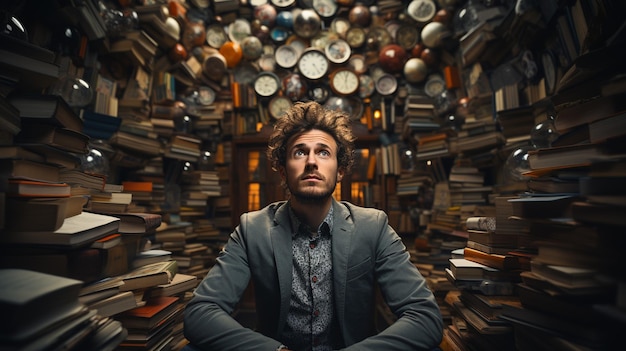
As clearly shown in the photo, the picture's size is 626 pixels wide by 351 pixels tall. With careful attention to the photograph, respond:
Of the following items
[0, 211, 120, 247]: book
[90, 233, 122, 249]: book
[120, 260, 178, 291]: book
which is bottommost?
[120, 260, 178, 291]: book

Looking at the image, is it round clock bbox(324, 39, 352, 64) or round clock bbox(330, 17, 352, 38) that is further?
round clock bbox(330, 17, 352, 38)

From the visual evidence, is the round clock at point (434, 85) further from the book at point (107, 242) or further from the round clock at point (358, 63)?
the book at point (107, 242)

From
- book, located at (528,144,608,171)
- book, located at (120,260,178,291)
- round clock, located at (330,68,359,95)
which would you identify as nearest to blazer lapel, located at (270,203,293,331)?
book, located at (120,260,178,291)

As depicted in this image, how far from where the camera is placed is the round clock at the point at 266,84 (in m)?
4.27

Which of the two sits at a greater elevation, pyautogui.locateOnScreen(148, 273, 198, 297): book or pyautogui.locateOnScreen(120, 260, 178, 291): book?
pyautogui.locateOnScreen(120, 260, 178, 291): book

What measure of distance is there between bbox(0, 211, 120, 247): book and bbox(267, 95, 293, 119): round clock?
3.08 meters

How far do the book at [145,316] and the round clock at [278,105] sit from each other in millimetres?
2913

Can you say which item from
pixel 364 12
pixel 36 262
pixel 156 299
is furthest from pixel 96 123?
pixel 364 12

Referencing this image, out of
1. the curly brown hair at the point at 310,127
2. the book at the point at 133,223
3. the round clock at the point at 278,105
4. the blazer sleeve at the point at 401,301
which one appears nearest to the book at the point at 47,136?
the book at the point at 133,223

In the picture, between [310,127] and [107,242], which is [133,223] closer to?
[107,242]

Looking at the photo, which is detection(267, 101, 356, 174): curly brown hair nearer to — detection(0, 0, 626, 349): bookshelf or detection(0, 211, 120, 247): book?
detection(0, 0, 626, 349): bookshelf

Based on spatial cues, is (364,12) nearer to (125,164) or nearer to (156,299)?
(125,164)

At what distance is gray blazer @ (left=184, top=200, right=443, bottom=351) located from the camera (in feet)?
4.71

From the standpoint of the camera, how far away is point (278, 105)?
425cm
